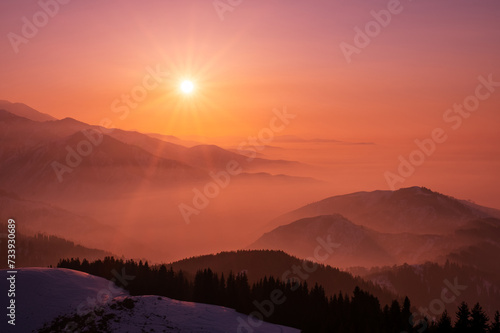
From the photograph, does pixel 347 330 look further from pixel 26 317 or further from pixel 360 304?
pixel 26 317

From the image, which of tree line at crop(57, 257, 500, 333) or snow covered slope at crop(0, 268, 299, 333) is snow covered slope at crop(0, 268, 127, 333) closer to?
snow covered slope at crop(0, 268, 299, 333)

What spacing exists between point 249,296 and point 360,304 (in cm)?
2589

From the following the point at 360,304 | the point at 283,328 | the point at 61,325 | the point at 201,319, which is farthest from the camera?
the point at 360,304

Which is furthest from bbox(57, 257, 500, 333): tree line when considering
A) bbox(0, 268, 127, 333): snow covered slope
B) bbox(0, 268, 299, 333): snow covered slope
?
bbox(0, 268, 127, 333): snow covered slope

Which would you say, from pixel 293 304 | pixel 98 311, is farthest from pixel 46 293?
pixel 293 304

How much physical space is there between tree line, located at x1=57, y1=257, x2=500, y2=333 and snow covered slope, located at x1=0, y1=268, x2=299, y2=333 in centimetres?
1121

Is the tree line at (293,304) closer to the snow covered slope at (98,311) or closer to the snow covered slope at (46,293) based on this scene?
the snow covered slope at (98,311)

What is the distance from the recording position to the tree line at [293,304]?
88.2 meters

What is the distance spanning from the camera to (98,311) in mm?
85125

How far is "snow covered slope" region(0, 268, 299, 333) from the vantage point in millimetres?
81875

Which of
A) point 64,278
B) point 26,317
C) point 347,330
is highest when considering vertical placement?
point 64,278

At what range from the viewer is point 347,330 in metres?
89.8

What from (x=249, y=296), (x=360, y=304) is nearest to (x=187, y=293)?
(x=249, y=296)

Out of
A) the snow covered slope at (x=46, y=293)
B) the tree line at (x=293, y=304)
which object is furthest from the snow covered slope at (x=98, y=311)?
the tree line at (x=293, y=304)
